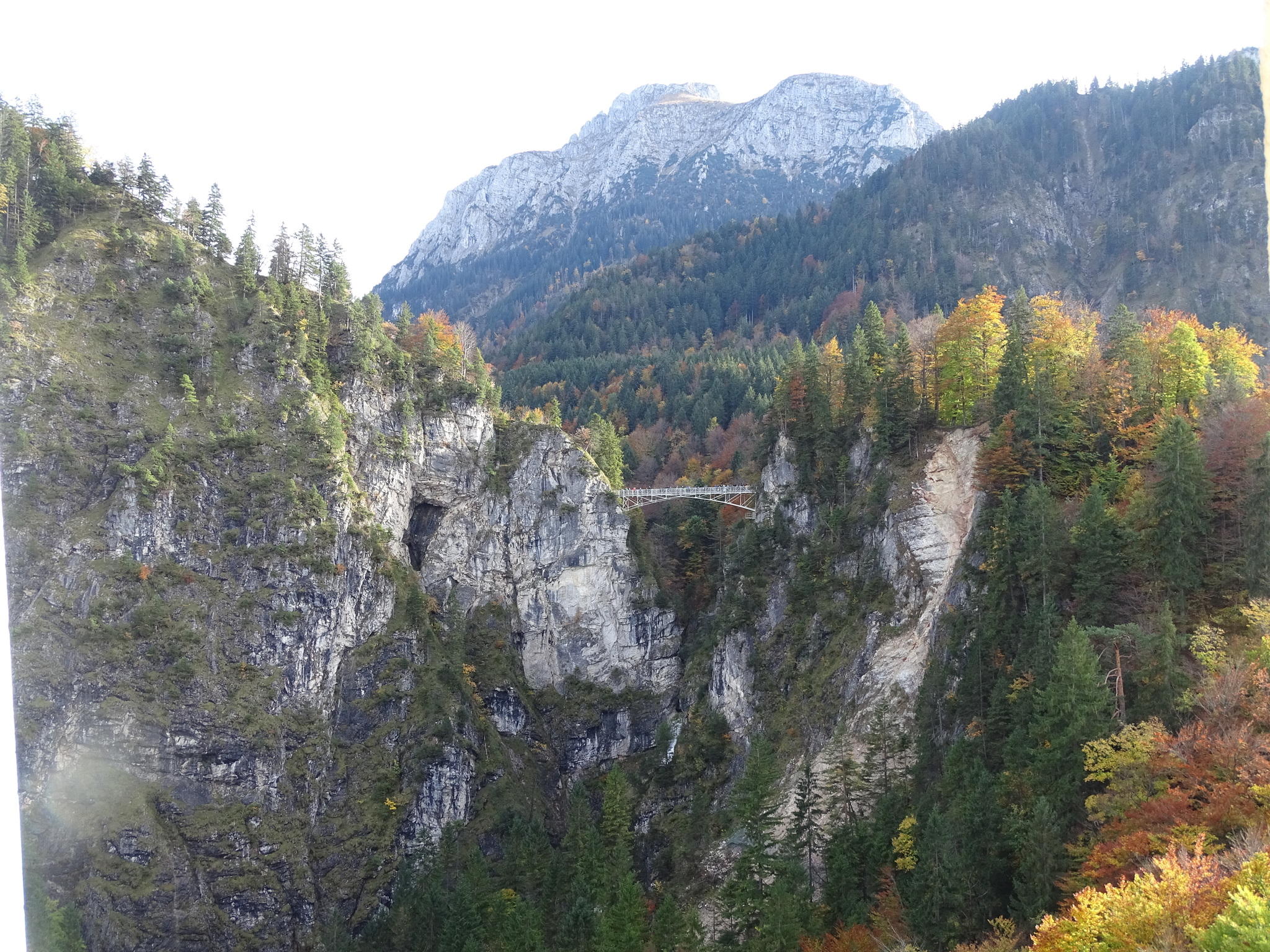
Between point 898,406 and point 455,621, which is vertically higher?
point 898,406

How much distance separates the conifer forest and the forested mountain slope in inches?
590

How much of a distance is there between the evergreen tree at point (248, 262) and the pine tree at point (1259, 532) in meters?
63.9

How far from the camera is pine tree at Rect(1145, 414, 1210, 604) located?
109 feet

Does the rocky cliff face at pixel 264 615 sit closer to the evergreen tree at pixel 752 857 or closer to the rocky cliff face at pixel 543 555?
the rocky cliff face at pixel 543 555

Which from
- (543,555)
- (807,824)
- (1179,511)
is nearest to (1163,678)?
(1179,511)

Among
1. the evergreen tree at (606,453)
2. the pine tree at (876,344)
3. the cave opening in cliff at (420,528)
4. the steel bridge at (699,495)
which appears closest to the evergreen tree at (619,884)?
the steel bridge at (699,495)

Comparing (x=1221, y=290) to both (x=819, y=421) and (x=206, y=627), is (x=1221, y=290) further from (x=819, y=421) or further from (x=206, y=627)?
(x=206, y=627)

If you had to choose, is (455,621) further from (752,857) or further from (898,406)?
(898,406)

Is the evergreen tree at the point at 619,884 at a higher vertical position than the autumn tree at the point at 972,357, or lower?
lower

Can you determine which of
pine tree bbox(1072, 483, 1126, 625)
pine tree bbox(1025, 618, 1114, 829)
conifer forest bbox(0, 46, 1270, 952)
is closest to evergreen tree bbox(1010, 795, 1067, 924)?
conifer forest bbox(0, 46, 1270, 952)

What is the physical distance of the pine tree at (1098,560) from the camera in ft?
115

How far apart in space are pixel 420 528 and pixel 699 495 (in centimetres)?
2308

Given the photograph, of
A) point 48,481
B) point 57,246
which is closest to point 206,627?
point 48,481

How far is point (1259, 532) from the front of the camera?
104 feet
